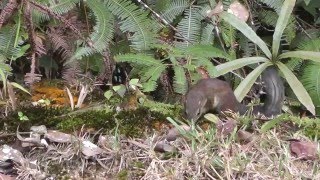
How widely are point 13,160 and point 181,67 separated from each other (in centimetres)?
128

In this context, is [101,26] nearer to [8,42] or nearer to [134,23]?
[134,23]

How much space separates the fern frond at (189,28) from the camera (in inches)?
167

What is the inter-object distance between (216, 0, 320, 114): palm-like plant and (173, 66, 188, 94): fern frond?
23 centimetres

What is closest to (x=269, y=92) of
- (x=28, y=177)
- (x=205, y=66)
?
(x=205, y=66)

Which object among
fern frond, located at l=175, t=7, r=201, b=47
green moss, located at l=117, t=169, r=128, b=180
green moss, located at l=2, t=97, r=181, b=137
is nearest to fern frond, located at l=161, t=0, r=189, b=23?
fern frond, located at l=175, t=7, r=201, b=47

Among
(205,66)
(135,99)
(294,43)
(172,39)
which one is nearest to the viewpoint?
(135,99)

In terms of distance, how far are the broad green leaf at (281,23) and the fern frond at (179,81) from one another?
0.61 metres

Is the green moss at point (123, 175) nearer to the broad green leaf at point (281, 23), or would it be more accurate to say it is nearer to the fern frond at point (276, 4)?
the broad green leaf at point (281, 23)

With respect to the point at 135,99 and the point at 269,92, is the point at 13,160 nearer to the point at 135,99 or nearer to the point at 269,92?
the point at 135,99

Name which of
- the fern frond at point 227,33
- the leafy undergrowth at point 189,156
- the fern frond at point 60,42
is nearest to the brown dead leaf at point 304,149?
the leafy undergrowth at point 189,156

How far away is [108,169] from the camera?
3062 mm

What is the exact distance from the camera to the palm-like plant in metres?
3.74

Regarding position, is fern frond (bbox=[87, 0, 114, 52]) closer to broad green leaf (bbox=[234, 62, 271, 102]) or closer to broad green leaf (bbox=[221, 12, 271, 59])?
broad green leaf (bbox=[221, 12, 271, 59])

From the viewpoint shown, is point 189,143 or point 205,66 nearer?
point 189,143
